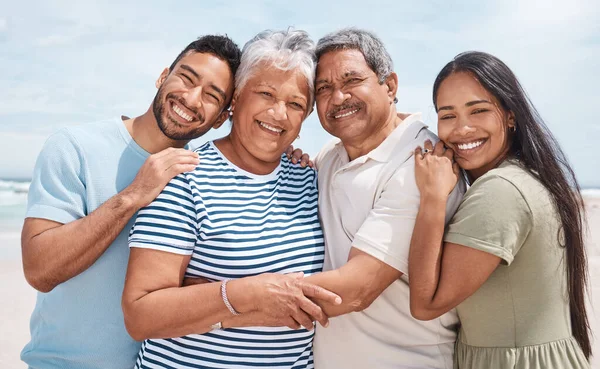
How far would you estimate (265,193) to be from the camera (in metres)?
2.91

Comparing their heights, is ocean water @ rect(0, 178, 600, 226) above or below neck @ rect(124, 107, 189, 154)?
below

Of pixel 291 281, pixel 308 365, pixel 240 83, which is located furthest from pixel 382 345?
pixel 240 83

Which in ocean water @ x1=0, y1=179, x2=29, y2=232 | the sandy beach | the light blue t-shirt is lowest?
ocean water @ x1=0, y1=179, x2=29, y2=232

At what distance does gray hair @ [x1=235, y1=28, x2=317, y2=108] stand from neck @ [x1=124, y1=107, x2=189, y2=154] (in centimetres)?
58

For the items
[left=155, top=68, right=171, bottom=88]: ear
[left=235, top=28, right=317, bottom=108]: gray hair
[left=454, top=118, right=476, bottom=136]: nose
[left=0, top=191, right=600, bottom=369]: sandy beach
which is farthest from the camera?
[left=0, top=191, right=600, bottom=369]: sandy beach

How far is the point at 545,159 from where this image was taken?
2.77m

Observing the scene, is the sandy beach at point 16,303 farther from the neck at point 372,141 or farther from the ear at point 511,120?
the neck at point 372,141

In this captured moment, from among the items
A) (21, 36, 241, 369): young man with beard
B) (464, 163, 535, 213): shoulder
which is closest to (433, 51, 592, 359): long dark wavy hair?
(464, 163, 535, 213): shoulder

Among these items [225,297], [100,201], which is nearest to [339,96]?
[225,297]

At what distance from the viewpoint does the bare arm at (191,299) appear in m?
2.47

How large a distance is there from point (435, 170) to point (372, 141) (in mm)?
561

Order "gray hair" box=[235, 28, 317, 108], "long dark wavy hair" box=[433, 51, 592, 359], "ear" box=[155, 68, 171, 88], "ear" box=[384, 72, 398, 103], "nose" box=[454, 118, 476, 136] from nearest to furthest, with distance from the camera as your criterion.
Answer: "long dark wavy hair" box=[433, 51, 592, 359] < "nose" box=[454, 118, 476, 136] < "gray hair" box=[235, 28, 317, 108] < "ear" box=[384, 72, 398, 103] < "ear" box=[155, 68, 171, 88]

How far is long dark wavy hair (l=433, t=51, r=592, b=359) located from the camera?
8.85ft

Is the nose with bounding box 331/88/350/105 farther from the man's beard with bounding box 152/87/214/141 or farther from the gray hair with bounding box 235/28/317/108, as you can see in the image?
the man's beard with bounding box 152/87/214/141
